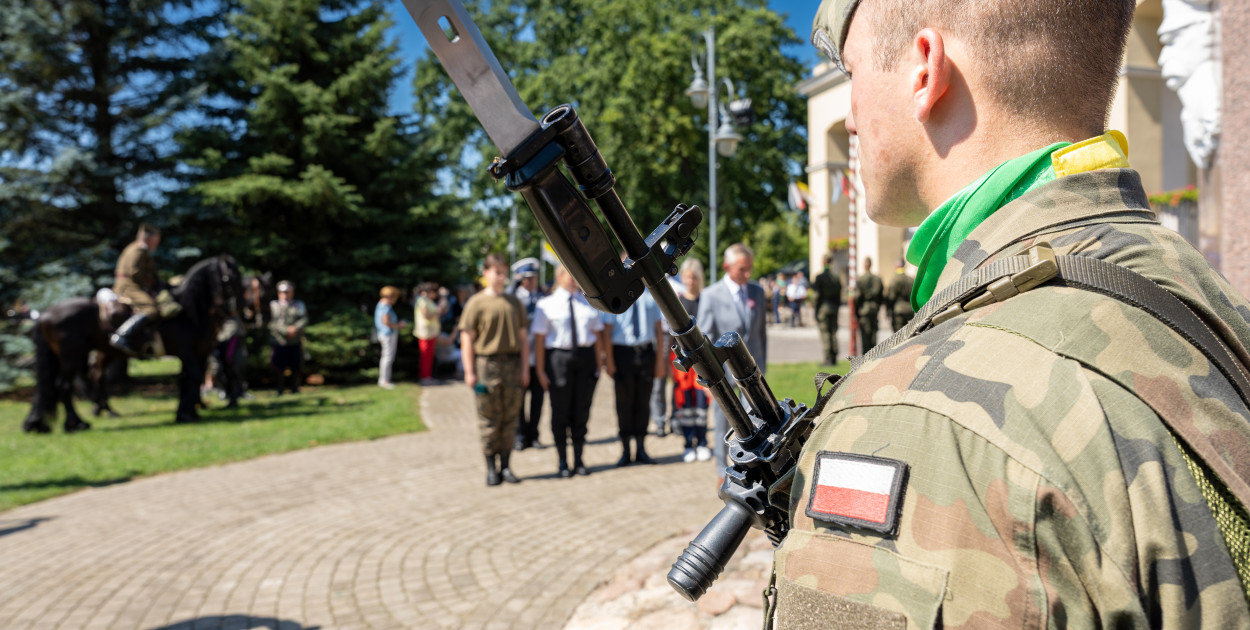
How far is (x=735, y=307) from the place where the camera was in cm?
625

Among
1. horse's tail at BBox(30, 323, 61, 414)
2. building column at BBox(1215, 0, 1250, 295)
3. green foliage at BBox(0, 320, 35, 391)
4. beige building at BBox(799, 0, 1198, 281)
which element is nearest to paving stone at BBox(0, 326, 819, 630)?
horse's tail at BBox(30, 323, 61, 414)

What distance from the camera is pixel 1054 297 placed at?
2.94 feet

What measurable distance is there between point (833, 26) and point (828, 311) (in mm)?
14459

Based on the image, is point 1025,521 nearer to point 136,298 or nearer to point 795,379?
point 795,379

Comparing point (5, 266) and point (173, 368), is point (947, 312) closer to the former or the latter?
point (5, 266)

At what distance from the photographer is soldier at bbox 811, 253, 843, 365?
15.2m

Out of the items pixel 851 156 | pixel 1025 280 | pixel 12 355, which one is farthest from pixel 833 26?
pixel 12 355

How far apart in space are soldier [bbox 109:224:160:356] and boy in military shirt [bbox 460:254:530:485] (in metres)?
6.54

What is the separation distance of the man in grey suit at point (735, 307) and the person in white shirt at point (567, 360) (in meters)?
1.82

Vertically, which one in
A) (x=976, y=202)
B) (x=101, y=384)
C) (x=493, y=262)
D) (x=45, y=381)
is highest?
(x=493, y=262)

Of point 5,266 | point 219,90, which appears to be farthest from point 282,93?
point 5,266

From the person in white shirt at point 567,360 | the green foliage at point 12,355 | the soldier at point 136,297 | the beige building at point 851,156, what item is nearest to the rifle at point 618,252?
the person in white shirt at point 567,360

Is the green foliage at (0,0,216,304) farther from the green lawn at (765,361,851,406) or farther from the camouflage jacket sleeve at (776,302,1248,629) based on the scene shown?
the camouflage jacket sleeve at (776,302,1248,629)

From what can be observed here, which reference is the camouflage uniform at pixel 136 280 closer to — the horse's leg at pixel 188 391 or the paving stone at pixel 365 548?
the horse's leg at pixel 188 391
